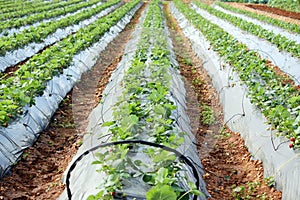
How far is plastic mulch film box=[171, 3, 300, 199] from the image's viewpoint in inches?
185

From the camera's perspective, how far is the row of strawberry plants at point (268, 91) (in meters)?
5.26

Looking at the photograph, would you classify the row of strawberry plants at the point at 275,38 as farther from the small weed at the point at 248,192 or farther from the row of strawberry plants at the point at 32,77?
the small weed at the point at 248,192

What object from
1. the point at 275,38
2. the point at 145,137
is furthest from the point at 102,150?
the point at 275,38

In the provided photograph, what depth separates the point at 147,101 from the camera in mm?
5652

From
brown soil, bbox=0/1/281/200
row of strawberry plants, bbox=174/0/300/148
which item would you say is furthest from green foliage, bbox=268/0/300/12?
brown soil, bbox=0/1/281/200

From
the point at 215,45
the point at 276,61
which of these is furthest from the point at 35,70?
the point at 276,61

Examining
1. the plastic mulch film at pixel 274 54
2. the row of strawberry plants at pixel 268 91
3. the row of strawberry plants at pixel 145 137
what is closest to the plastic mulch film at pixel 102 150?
the row of strawberry plants at pixel 145 137

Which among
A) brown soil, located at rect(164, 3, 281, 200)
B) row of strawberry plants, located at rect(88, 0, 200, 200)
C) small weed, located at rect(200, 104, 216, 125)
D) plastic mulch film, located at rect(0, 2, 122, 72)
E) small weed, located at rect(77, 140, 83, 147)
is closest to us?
row of strawberry plants, located at rect(88, 0, 200, 200)

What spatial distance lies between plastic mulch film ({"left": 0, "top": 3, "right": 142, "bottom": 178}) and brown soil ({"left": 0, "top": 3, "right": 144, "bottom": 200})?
4.7 inches

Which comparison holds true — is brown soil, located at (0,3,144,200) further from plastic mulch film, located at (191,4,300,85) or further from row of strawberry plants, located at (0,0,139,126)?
plastic mulch film, located at (191,4,300,85)

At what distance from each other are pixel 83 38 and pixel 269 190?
7978 mm

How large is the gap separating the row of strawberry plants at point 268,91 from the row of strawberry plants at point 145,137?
150 centimetres

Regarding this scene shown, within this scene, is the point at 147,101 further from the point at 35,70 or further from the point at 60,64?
the point at 60,64

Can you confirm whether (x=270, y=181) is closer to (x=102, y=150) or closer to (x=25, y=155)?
(x=102, y=150)
